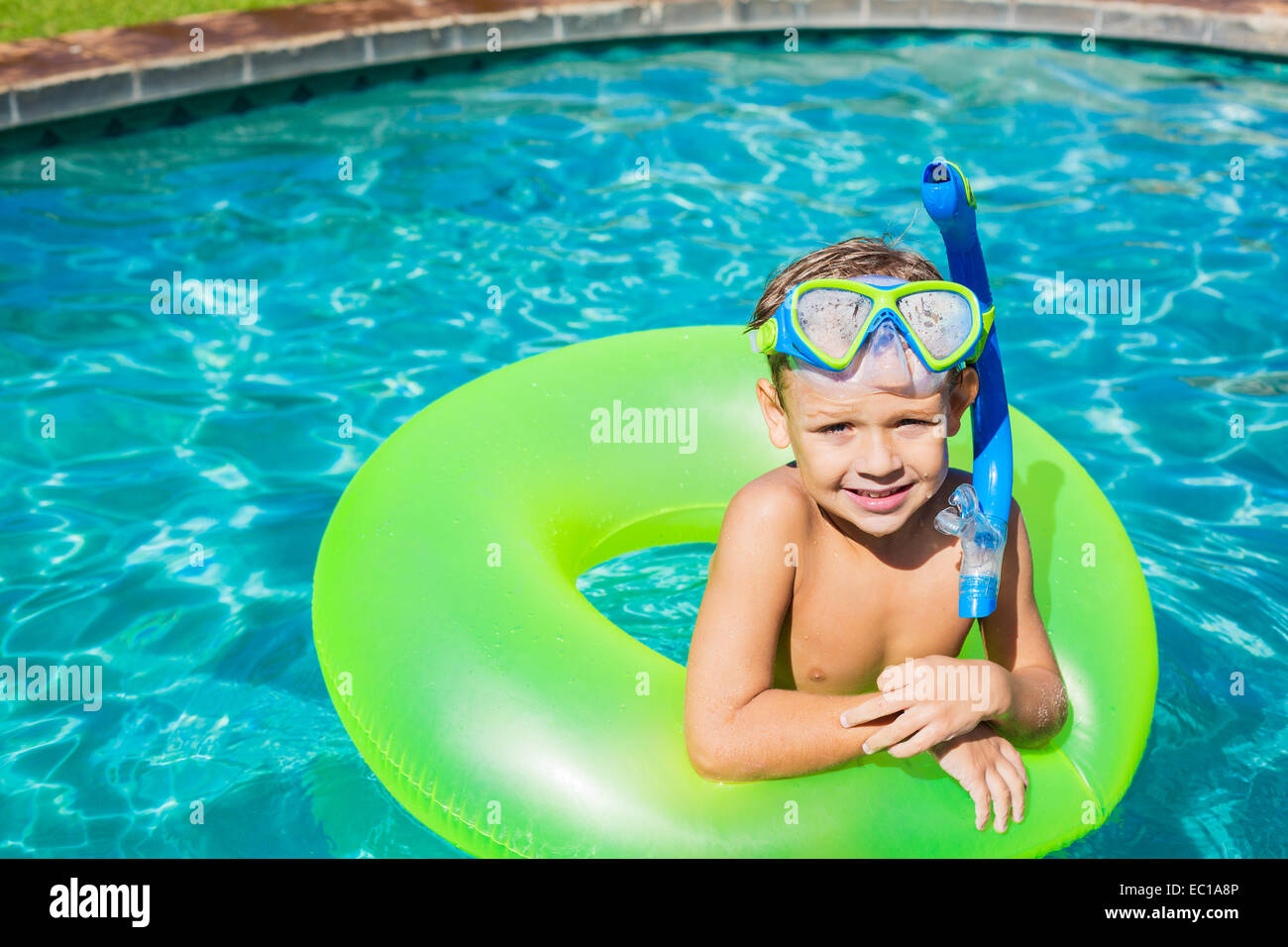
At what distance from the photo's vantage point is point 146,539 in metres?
4.20

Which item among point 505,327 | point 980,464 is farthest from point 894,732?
point 505,327

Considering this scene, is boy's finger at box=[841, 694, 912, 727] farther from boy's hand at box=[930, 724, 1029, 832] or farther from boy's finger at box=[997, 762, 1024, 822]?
boy's finger at box=[997, 762, 1024, 822]

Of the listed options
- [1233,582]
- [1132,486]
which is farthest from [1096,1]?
[1233,582]

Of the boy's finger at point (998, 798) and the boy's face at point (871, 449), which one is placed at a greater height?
the boy's face at point (871, 449)

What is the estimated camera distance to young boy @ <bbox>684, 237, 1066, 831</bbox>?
2.40 metres

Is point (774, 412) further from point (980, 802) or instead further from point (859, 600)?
point (980, 802)

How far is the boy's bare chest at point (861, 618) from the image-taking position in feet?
8.62

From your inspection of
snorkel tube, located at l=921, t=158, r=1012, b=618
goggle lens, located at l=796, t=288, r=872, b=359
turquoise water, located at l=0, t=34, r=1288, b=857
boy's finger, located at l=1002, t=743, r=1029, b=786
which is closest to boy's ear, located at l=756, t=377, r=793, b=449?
goggle lens, located at l=796, t=288, r=872, b=359

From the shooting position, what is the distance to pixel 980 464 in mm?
2609

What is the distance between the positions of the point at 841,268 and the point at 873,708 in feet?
2.66

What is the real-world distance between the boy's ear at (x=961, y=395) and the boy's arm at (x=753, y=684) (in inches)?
12.9

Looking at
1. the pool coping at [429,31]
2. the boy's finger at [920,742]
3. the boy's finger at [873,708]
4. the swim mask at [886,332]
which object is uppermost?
the pool coping at [429,31]

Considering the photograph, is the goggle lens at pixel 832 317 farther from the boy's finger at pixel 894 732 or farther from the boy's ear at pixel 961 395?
→ the boy's finger at pixel 894 732

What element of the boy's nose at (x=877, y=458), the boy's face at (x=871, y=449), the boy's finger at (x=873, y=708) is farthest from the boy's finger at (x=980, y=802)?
the boy's nose at (x=877, y=458)
